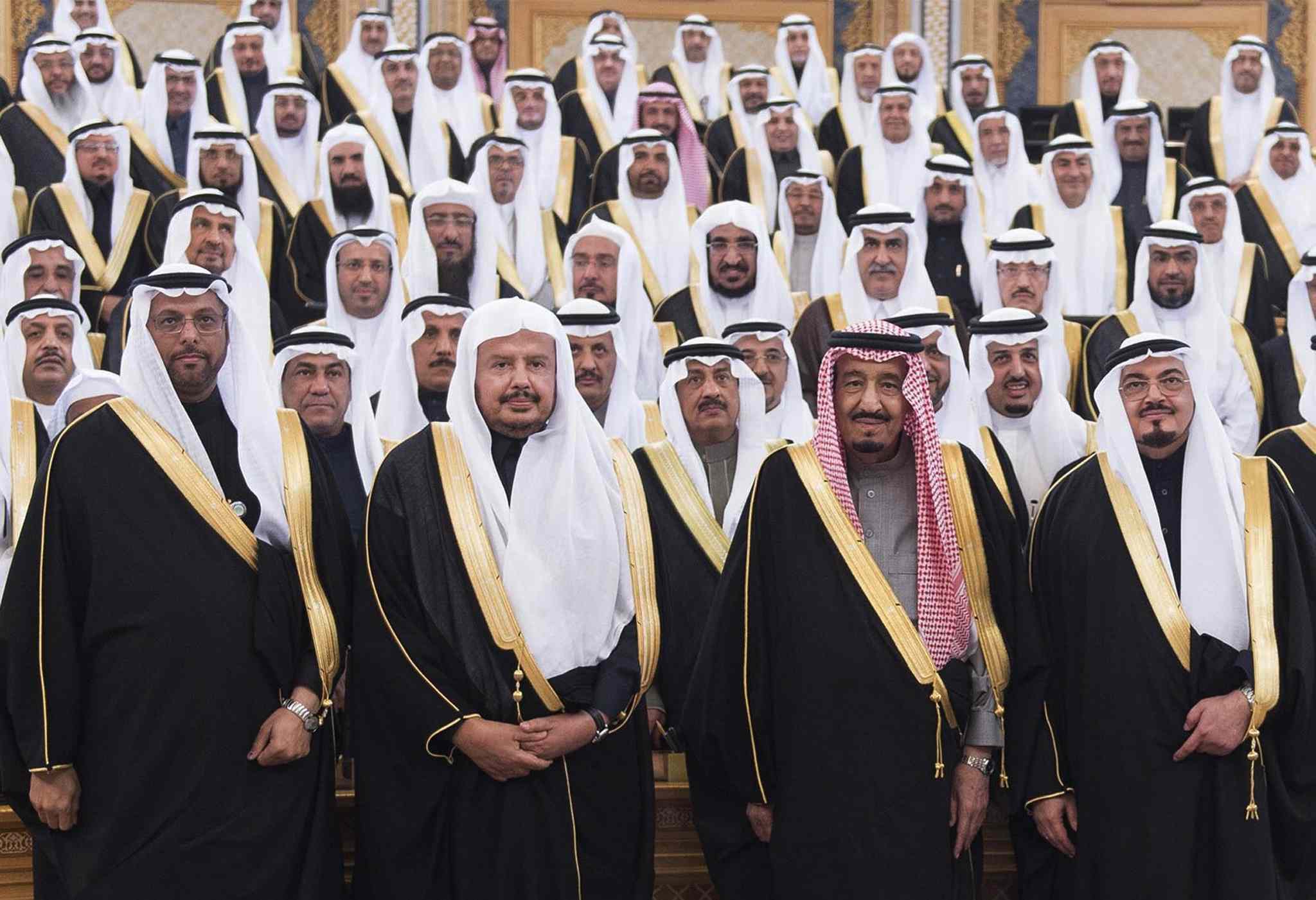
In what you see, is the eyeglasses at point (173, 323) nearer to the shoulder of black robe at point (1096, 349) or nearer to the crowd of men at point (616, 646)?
the crowd of men at point (616, 646)

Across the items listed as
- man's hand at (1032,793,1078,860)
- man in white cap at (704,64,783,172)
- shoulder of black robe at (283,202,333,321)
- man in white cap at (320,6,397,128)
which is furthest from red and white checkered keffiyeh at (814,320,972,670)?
man in white cap at (320,6,397,128)

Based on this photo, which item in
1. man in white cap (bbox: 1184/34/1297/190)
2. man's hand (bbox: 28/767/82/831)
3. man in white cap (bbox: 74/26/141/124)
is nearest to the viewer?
man's hand (bbox: 28/767/82/831)

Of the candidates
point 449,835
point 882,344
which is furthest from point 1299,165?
point 449,835

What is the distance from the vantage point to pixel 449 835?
3959 mm

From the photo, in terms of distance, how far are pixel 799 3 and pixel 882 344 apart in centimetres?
970

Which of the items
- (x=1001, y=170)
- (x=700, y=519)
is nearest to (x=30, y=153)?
(x=1001, y=170)

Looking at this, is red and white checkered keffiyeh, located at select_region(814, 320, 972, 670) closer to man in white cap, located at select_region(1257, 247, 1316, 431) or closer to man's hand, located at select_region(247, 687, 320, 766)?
man's hand, located at select_region(247, 687, 320, 766)

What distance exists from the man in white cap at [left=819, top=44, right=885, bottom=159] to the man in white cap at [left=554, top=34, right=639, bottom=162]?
44.6 inches

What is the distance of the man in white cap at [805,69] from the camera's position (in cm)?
1149

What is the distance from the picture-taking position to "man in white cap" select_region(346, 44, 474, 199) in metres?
9.52

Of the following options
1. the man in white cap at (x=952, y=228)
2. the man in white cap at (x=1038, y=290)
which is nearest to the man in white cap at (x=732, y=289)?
the man in white cap at (x=1038, y=290)

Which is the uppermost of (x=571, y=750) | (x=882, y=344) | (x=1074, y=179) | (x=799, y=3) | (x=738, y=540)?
(x=799, y=3)

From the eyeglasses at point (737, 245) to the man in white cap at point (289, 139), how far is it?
248 cm

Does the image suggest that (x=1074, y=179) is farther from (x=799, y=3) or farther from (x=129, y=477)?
(x=129, y=477)
